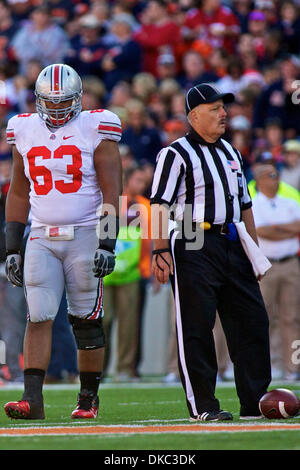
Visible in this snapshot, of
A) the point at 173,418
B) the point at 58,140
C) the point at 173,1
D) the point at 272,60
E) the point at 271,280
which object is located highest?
the point at 173,1

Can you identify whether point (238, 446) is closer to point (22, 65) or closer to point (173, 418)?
point (173, 418)

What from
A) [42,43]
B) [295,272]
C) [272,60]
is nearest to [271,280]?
[295,272]

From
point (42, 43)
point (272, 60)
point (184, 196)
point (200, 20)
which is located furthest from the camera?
point (42, 43)

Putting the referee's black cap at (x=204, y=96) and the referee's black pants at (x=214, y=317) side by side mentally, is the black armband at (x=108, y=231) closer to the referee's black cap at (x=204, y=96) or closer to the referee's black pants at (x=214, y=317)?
the referee's black pants at (x=214, y=317)

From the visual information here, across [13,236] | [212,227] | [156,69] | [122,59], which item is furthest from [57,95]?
[156,69]

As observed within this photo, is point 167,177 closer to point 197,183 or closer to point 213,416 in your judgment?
point 197,183

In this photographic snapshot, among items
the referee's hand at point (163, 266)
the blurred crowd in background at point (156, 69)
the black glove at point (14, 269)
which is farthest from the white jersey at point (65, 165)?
the blurred crowd in background at point (156, 69)

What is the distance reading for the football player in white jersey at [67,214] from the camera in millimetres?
5953

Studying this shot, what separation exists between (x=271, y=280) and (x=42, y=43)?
22.0 ft

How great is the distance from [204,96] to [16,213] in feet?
4.08

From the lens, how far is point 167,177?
5828mm

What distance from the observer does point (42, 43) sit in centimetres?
1548

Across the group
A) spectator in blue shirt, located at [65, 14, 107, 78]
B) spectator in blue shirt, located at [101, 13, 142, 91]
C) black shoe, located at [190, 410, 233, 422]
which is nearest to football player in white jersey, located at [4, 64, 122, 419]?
black shoe, located at [190, 410, 233, 422]

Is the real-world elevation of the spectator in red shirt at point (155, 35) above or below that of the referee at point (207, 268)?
above
